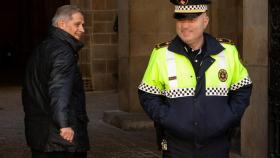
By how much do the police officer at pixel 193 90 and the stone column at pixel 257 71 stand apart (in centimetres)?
294

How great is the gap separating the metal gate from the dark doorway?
20751mm

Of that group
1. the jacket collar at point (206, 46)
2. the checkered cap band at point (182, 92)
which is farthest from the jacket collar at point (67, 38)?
the checkered cap band at point (182, 92)

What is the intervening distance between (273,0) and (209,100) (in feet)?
10.2

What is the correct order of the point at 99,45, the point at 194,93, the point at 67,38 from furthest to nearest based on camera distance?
the point at 99,45 → the point at 67,38 → the point at 194,93

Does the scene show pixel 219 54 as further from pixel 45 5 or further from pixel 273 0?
pixel 45 5

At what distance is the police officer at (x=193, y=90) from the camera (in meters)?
4.62

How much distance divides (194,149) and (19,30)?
102 ft

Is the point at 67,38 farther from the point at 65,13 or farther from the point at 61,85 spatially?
the point at 61,85

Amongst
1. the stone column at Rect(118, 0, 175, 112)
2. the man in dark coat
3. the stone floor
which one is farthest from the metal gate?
the stone column at Rect(118, 0, 175, 112)

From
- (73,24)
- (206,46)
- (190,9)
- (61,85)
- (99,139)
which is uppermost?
(190,9)

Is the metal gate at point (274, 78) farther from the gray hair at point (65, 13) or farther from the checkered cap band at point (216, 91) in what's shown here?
the checkered cap band at point (216, 91)

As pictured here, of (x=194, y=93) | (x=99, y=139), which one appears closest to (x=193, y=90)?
(x=194, y=93)

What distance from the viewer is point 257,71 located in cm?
773

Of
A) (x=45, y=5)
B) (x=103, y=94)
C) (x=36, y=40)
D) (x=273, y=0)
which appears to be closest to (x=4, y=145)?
(x=273, y=0)
